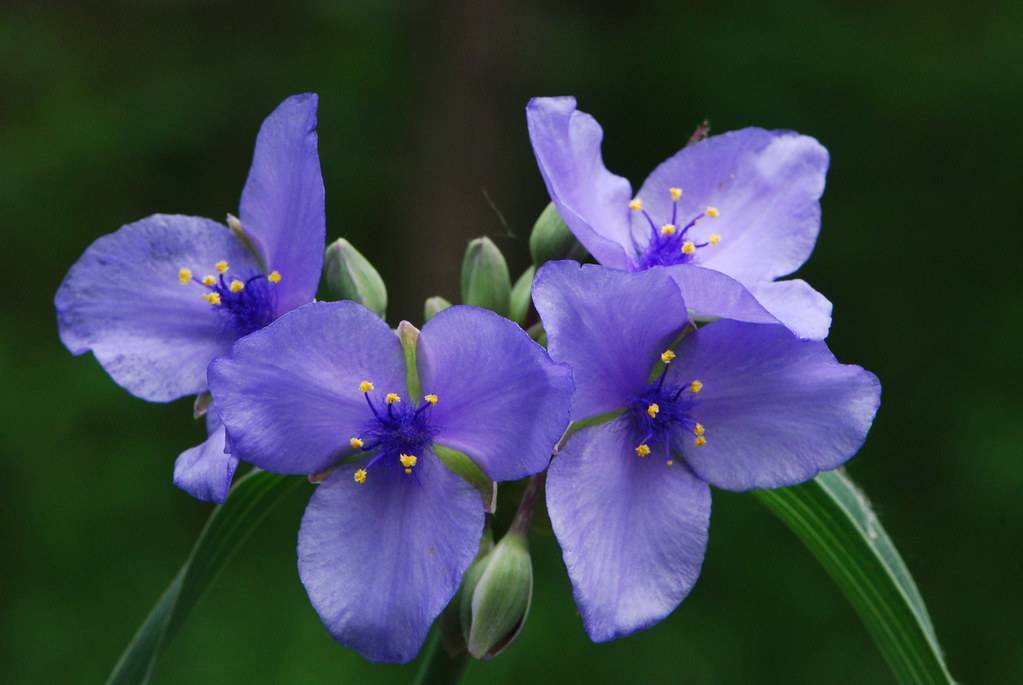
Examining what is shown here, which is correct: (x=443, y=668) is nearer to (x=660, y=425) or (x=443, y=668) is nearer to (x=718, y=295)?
(x=660, y=425)

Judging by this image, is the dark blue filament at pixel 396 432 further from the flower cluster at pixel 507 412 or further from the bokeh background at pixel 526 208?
the bokeh background at pixel 526 208

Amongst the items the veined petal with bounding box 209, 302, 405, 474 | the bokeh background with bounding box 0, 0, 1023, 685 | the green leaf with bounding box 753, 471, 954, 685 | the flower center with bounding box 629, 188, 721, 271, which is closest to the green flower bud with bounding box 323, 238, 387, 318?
the veined petal with bounding box 209, 302, 405, 474

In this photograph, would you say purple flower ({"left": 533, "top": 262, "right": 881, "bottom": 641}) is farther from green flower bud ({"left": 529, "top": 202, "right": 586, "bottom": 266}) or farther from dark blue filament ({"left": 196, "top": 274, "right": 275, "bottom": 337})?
dark blue filament ({"left": 196, "top": 274, "right": 275, "bottom": 337})

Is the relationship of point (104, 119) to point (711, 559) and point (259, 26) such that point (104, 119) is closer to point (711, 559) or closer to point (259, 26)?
point (259, 26)

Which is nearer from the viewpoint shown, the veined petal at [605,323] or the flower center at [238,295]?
the veined petal at [605,323]

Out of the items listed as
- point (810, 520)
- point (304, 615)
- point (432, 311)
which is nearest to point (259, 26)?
point (304, 615)

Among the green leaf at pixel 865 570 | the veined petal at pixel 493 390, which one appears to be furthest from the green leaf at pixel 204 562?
the green leaf at pixel 865 570
